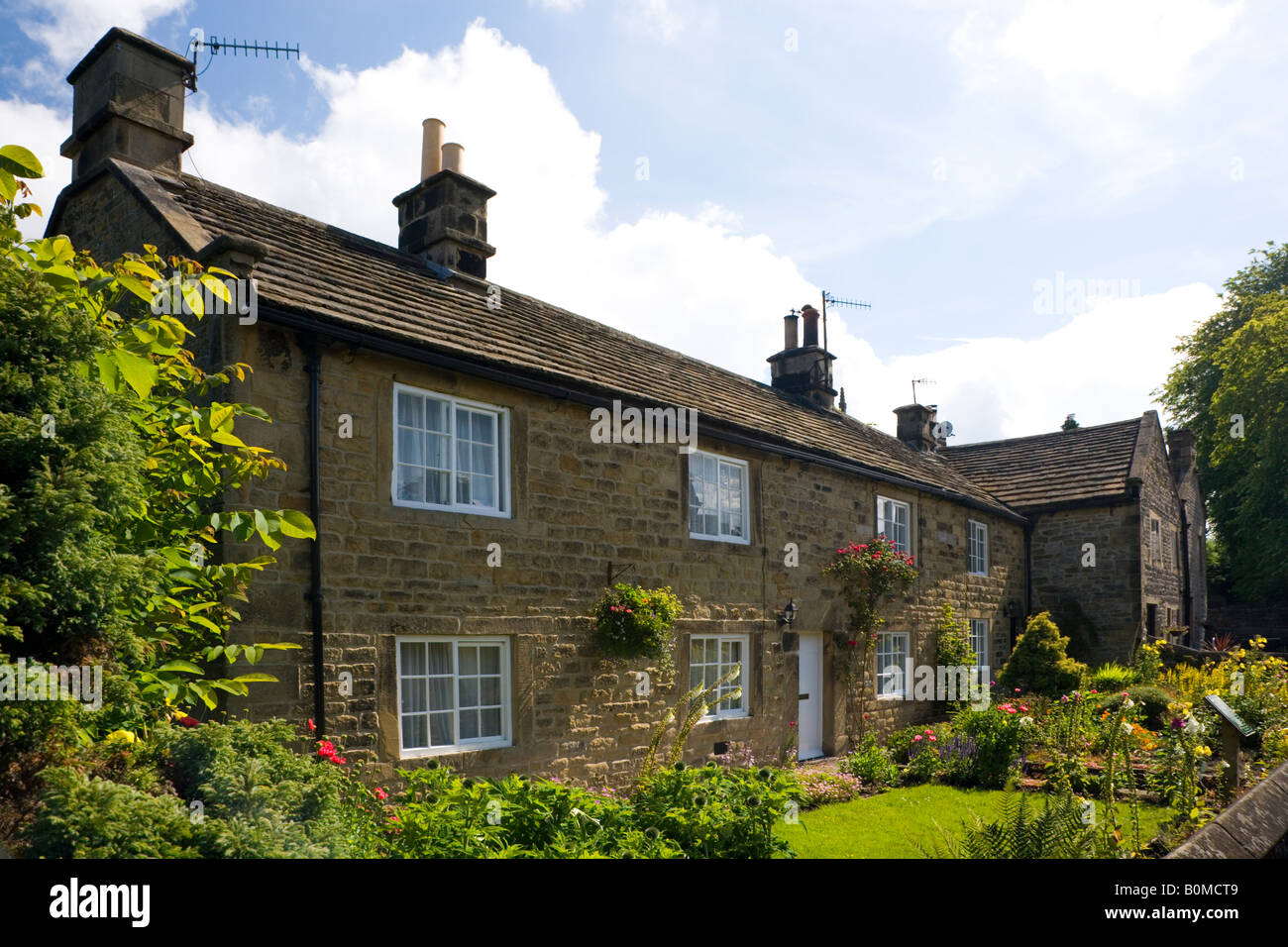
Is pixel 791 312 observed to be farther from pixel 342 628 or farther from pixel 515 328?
pixel 342 628

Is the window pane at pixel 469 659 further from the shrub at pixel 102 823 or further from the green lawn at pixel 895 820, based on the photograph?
the shrub at pixel 102 823

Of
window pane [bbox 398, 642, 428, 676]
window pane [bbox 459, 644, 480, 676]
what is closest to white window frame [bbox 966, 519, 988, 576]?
window pane [bbox 459, 644, 480, 676]

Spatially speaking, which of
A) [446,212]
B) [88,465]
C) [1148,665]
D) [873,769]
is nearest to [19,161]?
[88,465]

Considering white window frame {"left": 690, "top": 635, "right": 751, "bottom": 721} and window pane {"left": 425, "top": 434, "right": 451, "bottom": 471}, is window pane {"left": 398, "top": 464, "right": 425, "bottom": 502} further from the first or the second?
white window frame {"left": 690, "top": 635, "right": 751, "bottom": 721}

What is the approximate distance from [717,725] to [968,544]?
1033 cm

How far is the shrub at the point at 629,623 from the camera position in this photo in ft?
34.3

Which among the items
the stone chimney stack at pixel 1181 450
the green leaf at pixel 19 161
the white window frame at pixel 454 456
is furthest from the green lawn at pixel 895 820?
the stone chimney stack at pixel 1181 450

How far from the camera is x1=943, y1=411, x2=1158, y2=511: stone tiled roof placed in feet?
75.1

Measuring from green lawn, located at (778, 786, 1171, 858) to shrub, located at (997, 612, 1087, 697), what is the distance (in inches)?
267

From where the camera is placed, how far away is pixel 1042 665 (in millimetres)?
17719

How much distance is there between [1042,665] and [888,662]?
3.36 m

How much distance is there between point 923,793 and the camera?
1162 cm
